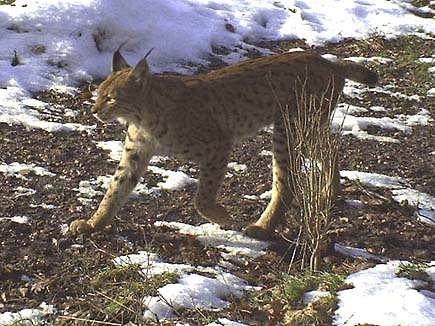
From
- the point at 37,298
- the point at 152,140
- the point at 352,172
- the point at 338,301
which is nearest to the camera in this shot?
the point at 338,301

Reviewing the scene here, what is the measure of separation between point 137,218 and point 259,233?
0.91 meters

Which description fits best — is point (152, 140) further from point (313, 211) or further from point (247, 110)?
point (313, 211)

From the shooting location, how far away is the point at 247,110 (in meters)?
6.29

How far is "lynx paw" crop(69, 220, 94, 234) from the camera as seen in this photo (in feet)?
18.8

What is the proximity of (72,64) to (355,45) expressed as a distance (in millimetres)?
3843

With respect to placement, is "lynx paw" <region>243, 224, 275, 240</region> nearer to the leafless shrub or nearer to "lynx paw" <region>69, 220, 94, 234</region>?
the leafless shrub

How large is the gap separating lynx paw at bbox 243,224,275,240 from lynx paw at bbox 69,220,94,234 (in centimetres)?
110

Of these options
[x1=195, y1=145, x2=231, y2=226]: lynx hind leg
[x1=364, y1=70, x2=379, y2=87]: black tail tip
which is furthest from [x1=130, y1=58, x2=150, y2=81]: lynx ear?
[x1=364, y1=70, x2=379, y2=87]: black tail tip

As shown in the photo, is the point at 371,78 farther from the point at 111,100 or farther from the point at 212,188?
the point at 111,100

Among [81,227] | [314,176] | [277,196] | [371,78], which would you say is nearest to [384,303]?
[314,176]

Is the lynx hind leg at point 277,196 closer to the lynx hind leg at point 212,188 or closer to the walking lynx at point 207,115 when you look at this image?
the walking lynx at point 207,115

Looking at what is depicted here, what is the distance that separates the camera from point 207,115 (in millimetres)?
6156

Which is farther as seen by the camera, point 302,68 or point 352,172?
point 352,172

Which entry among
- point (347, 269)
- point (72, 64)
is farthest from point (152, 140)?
point (72, 64)
